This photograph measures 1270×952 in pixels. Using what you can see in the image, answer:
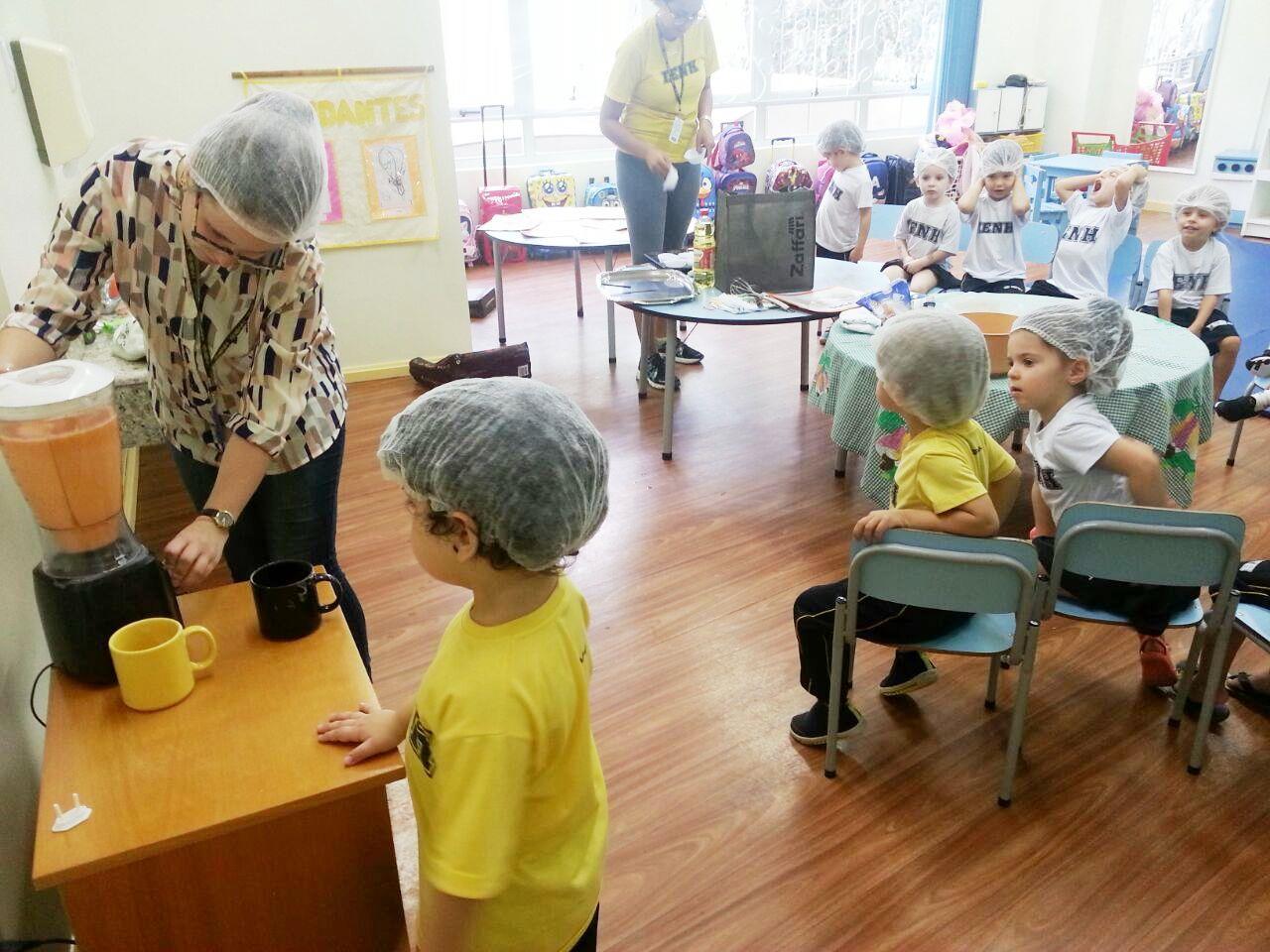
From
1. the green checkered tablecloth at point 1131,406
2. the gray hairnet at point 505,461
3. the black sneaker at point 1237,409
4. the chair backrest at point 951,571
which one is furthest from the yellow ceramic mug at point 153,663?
the black sneaker at point 1237,409

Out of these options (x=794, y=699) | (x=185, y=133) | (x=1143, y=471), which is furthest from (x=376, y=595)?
(x=185, y=133)

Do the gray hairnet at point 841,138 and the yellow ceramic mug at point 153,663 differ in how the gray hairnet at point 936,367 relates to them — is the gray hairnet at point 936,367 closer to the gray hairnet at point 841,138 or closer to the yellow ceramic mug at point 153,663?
the yellow ceramic mug at point 153,663

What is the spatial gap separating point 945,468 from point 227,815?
4.58 ft

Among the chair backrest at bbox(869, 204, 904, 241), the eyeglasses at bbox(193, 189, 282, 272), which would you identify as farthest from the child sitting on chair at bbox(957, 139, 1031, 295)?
the eyeglasses at bbox(193, 189, 282, 272)

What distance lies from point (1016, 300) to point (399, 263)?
2728 mm

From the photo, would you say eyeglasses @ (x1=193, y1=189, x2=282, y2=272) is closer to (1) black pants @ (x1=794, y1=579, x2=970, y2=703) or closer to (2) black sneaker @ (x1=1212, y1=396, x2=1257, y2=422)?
(1) black pants @ (x1=794, y1=579, x2=970, y2=703)

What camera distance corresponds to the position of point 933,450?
181 centimetres

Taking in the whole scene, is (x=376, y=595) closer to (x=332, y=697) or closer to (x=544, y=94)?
(x=332, y=697)

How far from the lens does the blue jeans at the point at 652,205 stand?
3963 mm

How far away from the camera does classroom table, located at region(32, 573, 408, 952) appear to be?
38.3 inches

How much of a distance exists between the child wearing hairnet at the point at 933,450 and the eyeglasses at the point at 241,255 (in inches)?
45.2

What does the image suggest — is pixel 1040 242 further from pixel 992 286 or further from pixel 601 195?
pixel 601 195

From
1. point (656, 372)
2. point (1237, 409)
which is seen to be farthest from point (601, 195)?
point (1237, 409)

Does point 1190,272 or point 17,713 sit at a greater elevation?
point 1190,272
